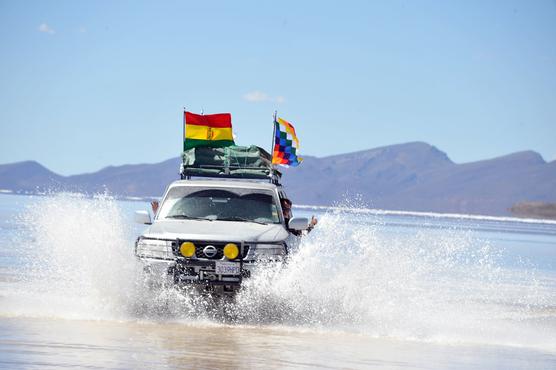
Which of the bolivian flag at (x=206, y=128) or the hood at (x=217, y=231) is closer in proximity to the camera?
the hood at (x=217, y=231)

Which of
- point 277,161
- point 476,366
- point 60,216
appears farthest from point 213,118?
point 476,366

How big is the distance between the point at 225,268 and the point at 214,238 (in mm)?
363

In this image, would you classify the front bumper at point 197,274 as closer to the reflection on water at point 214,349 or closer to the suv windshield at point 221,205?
the reflection on water at point 214,349

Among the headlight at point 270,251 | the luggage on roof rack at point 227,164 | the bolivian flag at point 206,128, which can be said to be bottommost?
the headlight at point 270,251

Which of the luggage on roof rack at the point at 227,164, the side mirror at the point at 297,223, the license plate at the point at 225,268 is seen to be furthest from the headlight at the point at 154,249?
the luggage on roof rack at the point at 227,164

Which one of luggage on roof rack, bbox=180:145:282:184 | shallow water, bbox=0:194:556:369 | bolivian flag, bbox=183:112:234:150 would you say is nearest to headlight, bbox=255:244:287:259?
shallow water, bbox=0:194:556:369

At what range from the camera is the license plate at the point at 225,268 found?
1119 cm

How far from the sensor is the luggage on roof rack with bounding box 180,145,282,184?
45.8 feet

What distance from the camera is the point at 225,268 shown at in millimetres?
11195

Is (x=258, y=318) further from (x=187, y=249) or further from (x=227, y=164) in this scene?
(x=227, y=164)

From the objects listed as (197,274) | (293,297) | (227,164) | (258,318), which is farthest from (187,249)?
(227,164)

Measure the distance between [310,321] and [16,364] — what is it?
4.64 meters

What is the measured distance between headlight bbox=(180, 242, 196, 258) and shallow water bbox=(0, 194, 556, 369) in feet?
1.50

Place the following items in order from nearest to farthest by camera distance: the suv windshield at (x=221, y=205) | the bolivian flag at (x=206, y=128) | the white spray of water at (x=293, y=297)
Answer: the white spray of water at (x=293, y=297) < the suv windshield at (x=221, y=205) < the bolivian flag at (x=206, y=128)
